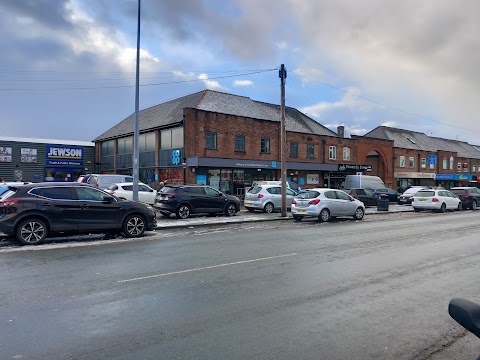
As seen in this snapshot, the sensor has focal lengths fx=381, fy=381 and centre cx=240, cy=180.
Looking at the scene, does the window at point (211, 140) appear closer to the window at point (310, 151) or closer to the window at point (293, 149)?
the window at point (293, 149)

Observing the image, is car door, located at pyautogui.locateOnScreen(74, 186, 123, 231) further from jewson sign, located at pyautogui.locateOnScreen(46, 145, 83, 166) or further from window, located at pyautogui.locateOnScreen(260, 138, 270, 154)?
jewson sign, located at pyautogui.locateOnScreen(46, 145, 83, 166)

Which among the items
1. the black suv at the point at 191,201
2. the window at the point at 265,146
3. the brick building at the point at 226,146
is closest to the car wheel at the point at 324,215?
the black suv at the point at 191,201

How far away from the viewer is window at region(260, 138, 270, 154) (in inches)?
1283

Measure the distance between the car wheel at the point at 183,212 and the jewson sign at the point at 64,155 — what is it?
81.7 feet

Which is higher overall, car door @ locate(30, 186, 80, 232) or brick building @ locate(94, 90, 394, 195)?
brick building @ locate(94, 90, 394, 195)

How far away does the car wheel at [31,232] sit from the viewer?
1002 cm

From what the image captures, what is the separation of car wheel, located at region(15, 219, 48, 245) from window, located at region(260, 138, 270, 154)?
2366 centimetres

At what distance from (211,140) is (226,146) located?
4.58 ft

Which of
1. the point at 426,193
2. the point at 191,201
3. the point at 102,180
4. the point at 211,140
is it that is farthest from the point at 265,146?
the point at 191,201

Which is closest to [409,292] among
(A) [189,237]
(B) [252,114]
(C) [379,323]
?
(C) [379,323]

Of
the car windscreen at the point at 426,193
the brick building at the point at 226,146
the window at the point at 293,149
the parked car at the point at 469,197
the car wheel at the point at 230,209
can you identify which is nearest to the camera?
the car wheel at the point at 230,209

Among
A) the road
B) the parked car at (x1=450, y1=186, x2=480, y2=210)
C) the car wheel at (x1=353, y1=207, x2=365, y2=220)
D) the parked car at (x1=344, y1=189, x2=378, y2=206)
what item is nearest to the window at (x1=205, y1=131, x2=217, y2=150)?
the parked car at (x1=344, y1=189, x2=378, y2=206)

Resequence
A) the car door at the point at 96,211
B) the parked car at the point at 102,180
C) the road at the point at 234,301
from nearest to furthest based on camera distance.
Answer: the road at the point at 234,301 < the car door at the point at 96,211 < the parked car at the point at 102,180

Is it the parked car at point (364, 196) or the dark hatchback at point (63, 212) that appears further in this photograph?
the parked car at point (364, 196)
